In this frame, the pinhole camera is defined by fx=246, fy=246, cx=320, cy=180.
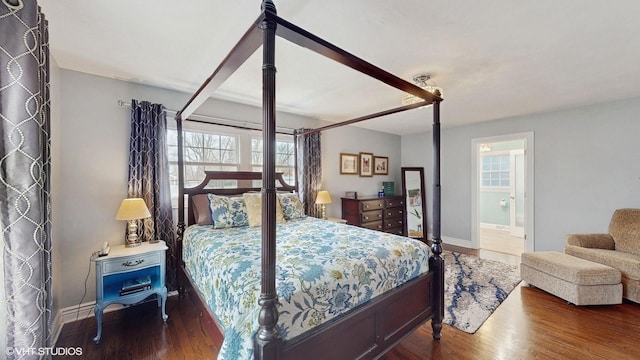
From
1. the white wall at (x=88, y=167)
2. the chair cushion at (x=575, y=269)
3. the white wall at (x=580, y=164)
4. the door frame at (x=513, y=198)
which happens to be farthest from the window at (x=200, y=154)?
the door frame at (x=513, y=198)

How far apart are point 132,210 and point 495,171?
25.6 ft

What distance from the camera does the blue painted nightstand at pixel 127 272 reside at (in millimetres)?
2115

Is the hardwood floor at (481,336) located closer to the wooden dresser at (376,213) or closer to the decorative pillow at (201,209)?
the decorative pillow at (201,209)

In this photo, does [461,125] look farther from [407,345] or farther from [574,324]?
[407,345]

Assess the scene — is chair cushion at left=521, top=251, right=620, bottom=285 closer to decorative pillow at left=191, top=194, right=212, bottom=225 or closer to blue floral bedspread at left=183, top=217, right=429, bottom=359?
blue floral bedspread at left=183, top=217, right=429, bottom=359

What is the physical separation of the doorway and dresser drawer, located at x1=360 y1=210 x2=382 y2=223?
1.86 meters

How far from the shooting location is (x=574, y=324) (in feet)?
7.55

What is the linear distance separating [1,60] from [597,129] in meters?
5.96

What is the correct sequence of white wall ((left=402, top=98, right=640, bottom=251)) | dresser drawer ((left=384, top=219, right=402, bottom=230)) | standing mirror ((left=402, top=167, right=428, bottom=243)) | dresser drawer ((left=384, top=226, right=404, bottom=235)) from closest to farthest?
white wall ((left=402, top=98, right=640, bottom=251)) → dresser drawer ((left=384, top=219, right=402, bottom=230)) → dresser drawer ((left=384, top=226, right=404, bottom=235)) → standing mirror ((left=402, top=167, right=428, bottom=243))

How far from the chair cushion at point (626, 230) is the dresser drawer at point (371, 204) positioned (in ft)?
10.1

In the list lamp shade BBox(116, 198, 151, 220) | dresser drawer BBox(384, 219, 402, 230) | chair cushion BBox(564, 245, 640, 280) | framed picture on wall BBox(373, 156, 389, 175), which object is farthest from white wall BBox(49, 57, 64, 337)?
chair cushion BBox(564, 245, 640, 280)

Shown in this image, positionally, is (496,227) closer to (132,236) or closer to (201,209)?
(201,209)

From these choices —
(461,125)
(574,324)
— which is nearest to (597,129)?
(461,125)

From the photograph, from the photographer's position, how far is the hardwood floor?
192cm
